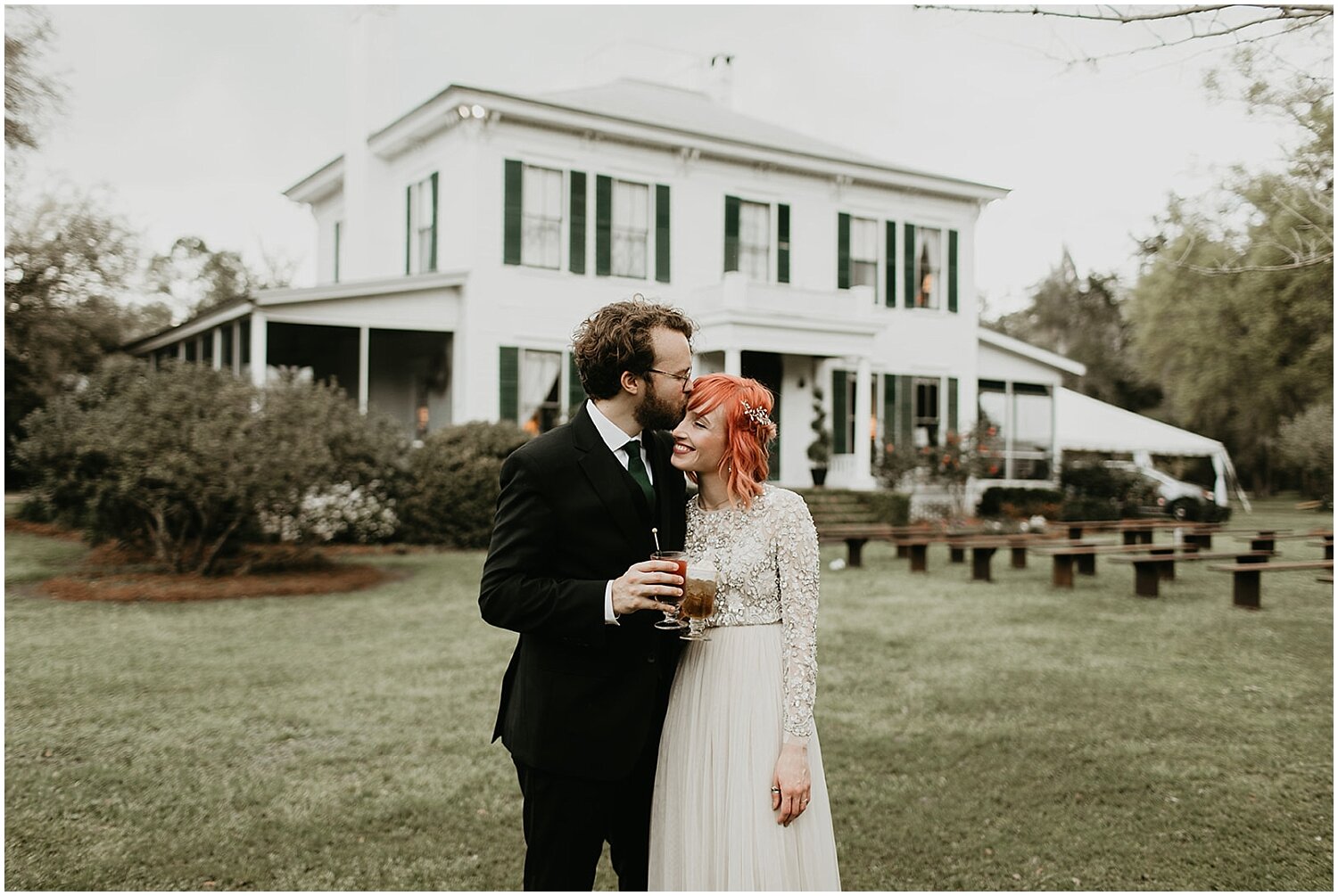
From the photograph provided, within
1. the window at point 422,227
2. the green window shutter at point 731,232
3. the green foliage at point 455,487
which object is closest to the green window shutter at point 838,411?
the green window shutter at point 731,232

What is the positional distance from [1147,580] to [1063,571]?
0.93 metres

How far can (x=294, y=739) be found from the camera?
5.72m

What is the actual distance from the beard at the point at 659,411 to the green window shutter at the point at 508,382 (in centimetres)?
1371

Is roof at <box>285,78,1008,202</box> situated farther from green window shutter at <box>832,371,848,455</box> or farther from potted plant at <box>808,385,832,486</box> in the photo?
potted plant at <box>808,385,832,486</box>

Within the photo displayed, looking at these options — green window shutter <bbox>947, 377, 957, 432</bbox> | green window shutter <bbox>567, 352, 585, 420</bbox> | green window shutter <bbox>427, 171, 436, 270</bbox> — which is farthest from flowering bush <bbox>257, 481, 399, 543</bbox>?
green window shutter <bbox>947, 377, 957, 432</bbox>

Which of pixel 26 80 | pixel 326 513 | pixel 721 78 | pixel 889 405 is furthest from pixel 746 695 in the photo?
pixel 721 78

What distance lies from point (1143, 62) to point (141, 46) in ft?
61.5

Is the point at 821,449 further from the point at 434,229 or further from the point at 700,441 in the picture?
the point at 700,441

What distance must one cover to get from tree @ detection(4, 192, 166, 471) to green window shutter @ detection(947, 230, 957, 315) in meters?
17.9

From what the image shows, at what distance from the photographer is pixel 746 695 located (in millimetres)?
2898

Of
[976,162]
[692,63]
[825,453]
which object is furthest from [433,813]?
[692,63]

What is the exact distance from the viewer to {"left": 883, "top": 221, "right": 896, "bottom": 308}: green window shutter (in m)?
20.5

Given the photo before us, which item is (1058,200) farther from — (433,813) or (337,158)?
(337,158)

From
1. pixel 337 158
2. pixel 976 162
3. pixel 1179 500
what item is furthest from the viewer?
pixel 1179 500
